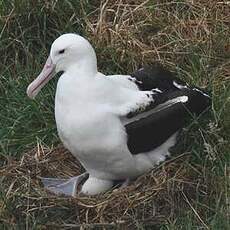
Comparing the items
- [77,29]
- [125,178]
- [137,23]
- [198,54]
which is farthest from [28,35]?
[125,178]

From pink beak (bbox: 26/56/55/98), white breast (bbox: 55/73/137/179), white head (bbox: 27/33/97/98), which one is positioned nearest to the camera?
white breast (bbox: 55/73/137/179)

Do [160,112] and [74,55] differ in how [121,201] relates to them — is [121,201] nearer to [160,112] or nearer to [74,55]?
[160,112]

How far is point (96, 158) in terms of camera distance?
418 cm

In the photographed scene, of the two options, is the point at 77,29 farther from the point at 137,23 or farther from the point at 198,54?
the point at 198,54

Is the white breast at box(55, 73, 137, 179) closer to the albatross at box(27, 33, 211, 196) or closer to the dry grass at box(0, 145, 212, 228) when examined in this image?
the albatross at box(27, 33, 211, 196)

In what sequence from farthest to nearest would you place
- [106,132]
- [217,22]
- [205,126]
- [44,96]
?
[217,22], [44,96], [205,126], [106,132]

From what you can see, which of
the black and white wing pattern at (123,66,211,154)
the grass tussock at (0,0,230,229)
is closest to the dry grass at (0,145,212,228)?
the grass tussock at (0,0,230,229)

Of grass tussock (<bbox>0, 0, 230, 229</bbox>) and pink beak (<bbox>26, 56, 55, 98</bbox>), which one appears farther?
pink beak (<bbox>26, 56, 55, 98</bbox>)

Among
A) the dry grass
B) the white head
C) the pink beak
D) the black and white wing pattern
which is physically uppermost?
the white head

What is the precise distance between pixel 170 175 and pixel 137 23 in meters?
1.28

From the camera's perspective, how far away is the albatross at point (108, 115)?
4113mm

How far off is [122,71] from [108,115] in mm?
975

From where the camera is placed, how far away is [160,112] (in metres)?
4.25

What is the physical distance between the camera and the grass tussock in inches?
162
